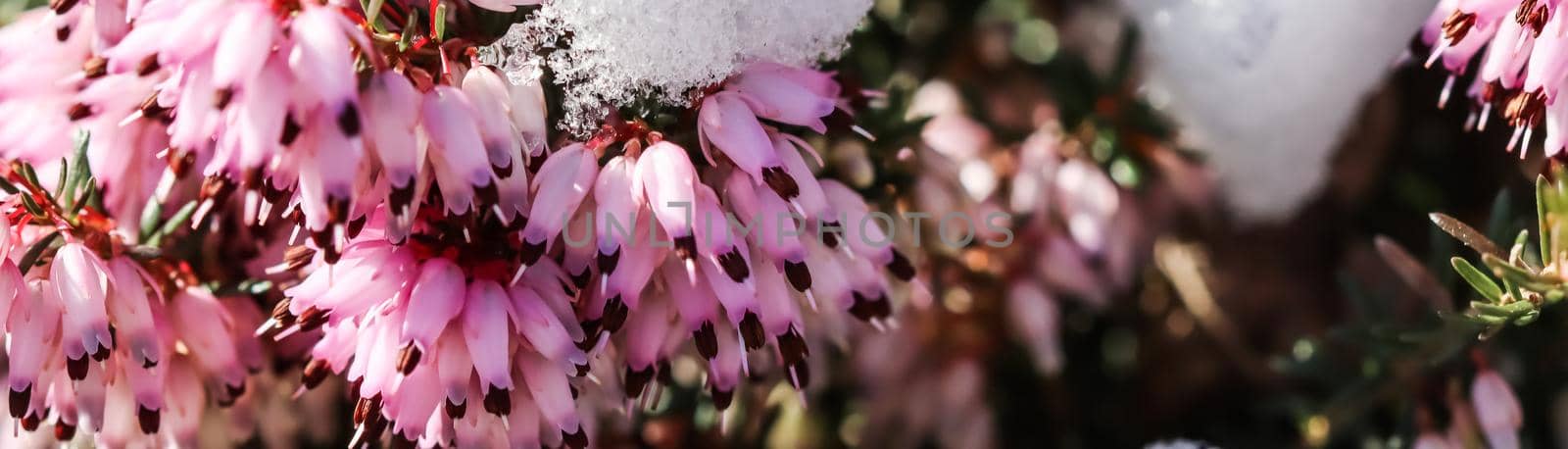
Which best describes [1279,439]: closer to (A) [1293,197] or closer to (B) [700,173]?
(A) [1293,197]

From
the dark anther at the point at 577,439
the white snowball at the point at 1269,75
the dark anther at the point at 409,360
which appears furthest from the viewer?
the white snowball at the point at 1269,75

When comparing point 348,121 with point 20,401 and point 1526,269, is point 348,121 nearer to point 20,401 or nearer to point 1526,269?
point 20,401

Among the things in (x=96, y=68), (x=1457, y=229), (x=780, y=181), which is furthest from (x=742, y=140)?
(x=1457, y=229)

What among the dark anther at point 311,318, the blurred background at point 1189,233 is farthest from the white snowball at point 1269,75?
the dark anther at point 311,318

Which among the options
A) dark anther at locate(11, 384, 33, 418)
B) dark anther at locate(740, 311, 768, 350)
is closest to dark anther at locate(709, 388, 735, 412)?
dark anther at locate(740, 311, 768, 350)

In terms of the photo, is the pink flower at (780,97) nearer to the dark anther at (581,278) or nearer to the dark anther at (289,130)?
the dark anther at (581,278)
